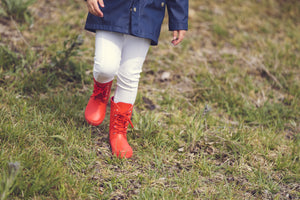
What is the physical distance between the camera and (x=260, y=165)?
256 centimetres

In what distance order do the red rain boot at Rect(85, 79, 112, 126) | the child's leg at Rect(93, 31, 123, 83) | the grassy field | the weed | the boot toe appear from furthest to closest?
1. the weed
2. the red rain boot at Rect(85, 79, 112, 126)
3. the boot toe
4. the child's leg at Rect(93, 31, 123, 83)
5. the grassy field

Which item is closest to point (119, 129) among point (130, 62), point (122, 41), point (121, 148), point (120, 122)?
point (120, 122)

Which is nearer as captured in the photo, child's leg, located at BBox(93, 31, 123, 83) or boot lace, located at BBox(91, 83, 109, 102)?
child's leg, located at BBox(93, 31, 123, 83)

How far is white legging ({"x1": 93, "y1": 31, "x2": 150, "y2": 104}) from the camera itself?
2289 mm

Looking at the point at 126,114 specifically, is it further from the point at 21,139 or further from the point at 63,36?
the point at 63,36

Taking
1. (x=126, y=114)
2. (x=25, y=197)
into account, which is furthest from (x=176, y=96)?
(x=25, y=197)

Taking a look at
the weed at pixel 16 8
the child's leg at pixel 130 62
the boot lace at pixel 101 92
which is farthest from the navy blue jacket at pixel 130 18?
the weed at pixel 16 8

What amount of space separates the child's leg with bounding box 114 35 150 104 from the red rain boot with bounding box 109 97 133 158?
12 centimetres

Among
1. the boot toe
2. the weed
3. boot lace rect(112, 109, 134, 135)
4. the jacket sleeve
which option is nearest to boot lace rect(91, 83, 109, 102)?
boot lace rect(112, 109, 134, 135)

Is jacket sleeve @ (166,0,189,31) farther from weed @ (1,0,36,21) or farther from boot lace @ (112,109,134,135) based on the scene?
weed @ (1,0,36,21)

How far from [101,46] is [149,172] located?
1008 mm

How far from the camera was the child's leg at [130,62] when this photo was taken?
7.72 feet

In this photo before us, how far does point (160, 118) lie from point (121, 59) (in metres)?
0.86

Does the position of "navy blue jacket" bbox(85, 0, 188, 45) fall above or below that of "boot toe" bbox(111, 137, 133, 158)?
above
